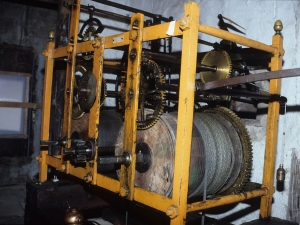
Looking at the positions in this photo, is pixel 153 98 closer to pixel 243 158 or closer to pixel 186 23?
pixel 186 23

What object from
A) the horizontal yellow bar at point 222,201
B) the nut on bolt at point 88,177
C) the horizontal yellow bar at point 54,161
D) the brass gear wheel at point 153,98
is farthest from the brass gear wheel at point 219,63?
the horizontal yellow bar at point 54,161

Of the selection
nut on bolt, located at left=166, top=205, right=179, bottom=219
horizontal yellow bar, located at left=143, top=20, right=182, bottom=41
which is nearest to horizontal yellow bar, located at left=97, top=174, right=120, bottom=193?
nut on bolt, located at left=166, top=205, right=179, bottom=219

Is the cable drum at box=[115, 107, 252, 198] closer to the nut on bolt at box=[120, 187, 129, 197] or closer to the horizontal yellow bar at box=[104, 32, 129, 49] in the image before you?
the nut on bolt at box=[120, 187, 129, 197]

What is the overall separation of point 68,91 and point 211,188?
1.54 metres

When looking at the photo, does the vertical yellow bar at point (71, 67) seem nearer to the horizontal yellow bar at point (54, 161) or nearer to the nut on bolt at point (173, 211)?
the horizontal yellow bar at point (54, 161)

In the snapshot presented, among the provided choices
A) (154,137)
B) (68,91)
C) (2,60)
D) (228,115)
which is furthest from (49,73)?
(2,60)

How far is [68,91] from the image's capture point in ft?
9.66

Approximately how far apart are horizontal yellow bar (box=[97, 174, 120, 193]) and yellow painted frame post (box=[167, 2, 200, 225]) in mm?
575

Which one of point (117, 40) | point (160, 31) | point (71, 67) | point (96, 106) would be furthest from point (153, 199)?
point (71, 67)

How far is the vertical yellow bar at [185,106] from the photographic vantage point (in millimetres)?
1860

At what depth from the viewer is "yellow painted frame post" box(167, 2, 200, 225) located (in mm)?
1860

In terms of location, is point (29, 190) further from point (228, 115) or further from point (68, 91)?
point (228, 115)

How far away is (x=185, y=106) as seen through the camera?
1874 mm

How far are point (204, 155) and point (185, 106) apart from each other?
2.02 ft
